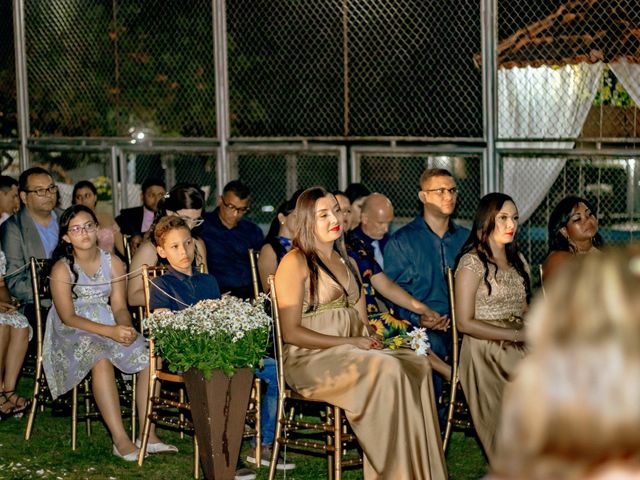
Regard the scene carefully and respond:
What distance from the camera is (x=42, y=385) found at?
24.8 ft

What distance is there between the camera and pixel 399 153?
963 cm

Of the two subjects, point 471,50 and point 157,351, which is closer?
point 157,351

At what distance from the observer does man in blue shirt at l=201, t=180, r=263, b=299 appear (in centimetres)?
895

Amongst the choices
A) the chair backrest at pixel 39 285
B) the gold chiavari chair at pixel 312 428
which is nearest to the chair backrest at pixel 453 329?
the gold chiavari chair at pixel 312 428

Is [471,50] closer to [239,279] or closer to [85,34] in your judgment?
[239,279]

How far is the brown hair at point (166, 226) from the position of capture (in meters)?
6.76

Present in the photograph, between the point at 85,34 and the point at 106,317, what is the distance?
18.6ft

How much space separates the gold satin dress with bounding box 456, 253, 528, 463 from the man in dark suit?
4006 mm

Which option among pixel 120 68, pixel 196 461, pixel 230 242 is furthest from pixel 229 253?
pixel 120 68

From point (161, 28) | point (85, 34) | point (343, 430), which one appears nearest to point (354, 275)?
point (343, 430)

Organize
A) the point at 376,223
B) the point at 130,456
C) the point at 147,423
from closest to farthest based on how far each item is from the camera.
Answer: the point at 147,423, the point at 130,456, the point at 376,223

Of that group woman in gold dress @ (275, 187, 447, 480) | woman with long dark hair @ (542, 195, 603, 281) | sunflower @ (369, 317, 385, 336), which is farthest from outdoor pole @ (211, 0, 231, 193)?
woman in gold dress @ (275, 187, 447, 480)

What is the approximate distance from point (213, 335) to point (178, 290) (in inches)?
34.7

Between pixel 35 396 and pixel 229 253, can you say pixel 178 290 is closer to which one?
pixel 35 396
